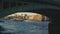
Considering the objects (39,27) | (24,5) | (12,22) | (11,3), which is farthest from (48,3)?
(12,22)

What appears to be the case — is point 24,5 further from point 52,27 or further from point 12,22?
point 12,22

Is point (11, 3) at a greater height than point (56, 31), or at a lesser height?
greater

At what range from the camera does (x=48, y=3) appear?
34.3ft

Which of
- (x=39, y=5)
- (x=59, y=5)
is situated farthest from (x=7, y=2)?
(x=59, y=5)

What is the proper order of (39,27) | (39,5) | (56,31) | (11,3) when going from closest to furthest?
(11,3)
(39,5)
(56,31)
(39,27)

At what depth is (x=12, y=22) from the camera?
3194 cm

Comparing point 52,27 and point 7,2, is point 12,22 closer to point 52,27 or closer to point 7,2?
point 52,27

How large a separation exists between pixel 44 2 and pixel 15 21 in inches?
797

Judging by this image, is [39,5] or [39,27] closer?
[39,5]

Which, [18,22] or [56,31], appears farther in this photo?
[18,22]

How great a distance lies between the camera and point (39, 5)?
10938 millimetres

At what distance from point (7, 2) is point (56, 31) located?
843 cm

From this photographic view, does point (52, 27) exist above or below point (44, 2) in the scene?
below

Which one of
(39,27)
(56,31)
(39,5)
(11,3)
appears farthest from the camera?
(39,27)
